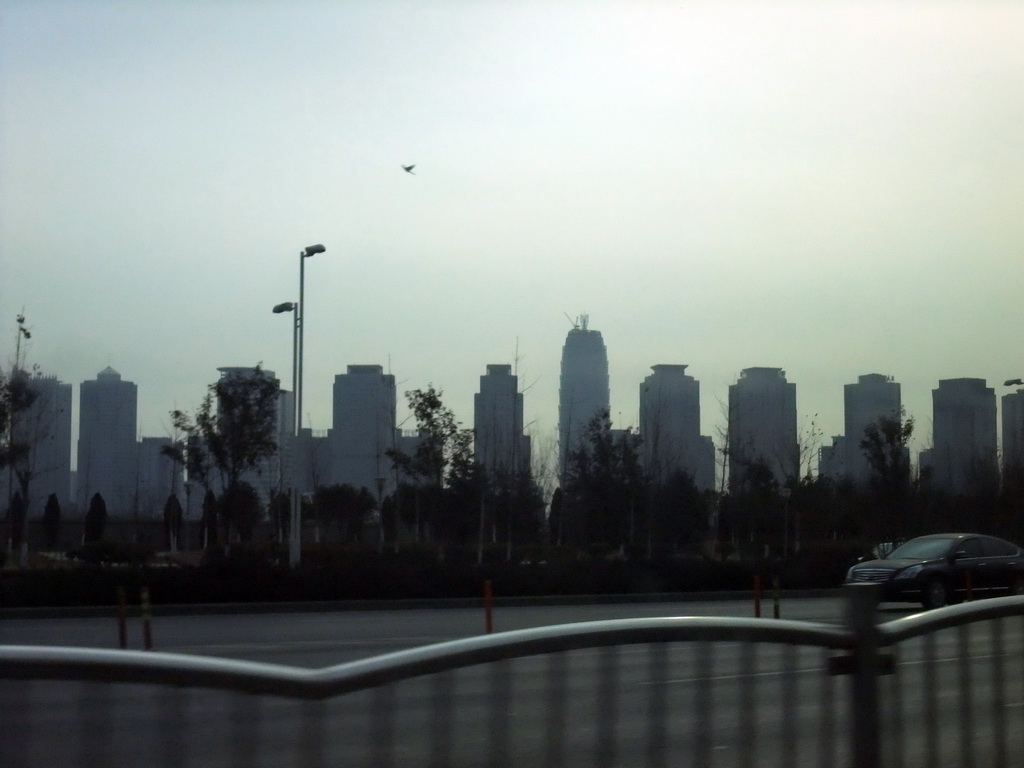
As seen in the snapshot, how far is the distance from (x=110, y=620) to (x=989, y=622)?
1822 cm

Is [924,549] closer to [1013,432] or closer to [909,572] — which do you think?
[909,572]

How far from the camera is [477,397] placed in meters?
48.9

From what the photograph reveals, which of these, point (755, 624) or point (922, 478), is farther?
point (922, 478)

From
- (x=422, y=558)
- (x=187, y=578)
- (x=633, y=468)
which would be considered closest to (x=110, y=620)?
(x=187, y=578)

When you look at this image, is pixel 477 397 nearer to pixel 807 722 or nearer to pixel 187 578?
pixel 187 578

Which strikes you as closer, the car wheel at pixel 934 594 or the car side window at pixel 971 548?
the car wheel at pixel 934 594

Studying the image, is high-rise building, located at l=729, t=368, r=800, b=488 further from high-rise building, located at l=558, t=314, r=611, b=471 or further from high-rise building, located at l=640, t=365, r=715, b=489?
high-rise building, located at l=558, t=314, r=611, b=471

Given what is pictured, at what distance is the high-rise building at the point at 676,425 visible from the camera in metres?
46.4

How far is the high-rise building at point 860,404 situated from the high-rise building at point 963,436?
2.69m

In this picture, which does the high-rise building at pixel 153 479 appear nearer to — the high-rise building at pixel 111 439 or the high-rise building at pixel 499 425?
the high-rise building at pixel 111 439

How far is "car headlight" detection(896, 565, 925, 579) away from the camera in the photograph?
21.2 m

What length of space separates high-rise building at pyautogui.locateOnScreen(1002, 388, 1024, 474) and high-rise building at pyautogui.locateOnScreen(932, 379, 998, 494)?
562 millimetres

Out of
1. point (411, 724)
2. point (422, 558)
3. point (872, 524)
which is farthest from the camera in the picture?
point (872, 524)

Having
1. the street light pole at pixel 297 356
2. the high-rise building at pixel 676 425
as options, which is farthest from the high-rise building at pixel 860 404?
the street light pole at pixel 297 356
